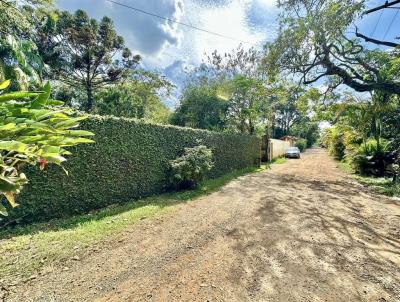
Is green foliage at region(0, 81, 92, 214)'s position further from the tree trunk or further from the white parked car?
the white parked car

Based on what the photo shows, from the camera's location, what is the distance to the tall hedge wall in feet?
15.7

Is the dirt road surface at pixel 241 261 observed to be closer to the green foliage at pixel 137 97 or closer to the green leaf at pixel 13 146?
the green leaf at pixel 13 146

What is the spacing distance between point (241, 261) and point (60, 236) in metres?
3.29

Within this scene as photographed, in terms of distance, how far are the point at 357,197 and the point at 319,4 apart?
7.79 m

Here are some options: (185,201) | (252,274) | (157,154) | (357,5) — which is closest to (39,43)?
(157,154)

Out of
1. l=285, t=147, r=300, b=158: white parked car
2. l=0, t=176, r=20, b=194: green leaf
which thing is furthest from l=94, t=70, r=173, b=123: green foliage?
l=0, t=176, r=20, b=194: green leaf

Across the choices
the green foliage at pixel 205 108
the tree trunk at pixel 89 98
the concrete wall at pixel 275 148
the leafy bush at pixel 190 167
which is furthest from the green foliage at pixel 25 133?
the concrete wall at pixel 275 148

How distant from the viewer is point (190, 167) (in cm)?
800

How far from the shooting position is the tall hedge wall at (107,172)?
4.77 metres

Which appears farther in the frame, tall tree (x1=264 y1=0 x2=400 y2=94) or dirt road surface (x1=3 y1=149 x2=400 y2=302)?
tall tree (x1=264 y1=0 x2=400 y2=94)

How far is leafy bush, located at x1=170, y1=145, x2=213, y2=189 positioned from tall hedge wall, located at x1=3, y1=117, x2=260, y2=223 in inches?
14.8

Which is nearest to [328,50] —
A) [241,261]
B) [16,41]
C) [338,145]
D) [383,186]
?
[383,186]

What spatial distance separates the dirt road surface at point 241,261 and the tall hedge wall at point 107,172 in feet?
5.34

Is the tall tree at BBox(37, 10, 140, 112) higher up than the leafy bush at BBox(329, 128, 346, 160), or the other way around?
the tall tree at BBox(37, 10, 140, 112)
